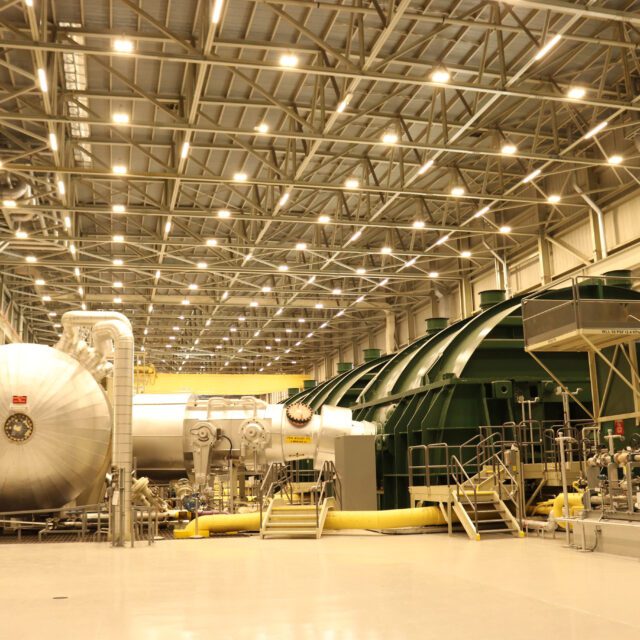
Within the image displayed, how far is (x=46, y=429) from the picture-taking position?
51.6ft

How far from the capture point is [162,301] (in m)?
38.6

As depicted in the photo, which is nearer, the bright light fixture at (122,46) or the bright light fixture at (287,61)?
the bright light fixture at (122,46)

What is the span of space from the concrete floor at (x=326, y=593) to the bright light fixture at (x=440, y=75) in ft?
35.1

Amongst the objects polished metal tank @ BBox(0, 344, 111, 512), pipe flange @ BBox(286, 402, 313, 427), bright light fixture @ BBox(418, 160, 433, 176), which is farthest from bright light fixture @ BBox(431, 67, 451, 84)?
polished metal tank @ BBox(0, 344, 111, 512)

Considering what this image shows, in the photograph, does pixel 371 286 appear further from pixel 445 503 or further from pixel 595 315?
pixel 595 315

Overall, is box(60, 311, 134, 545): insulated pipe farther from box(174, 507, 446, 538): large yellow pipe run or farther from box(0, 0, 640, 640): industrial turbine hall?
box(174, 507, 446, 538): large yellow pipe run

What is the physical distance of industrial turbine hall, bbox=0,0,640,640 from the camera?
27.7ft

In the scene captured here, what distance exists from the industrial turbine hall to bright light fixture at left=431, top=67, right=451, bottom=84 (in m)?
0.06

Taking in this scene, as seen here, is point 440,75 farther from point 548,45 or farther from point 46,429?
point 46,429

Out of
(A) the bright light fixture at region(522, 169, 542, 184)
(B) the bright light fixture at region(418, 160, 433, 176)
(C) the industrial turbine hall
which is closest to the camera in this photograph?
(C) the industrial turbine hall

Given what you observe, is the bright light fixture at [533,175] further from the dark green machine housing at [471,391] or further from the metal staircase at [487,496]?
the metal staircase at [487,496]

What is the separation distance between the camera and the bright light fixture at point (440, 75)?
1811 cm

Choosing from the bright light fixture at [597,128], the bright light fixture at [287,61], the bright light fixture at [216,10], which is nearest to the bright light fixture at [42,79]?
the bright light fixture at [216,10]

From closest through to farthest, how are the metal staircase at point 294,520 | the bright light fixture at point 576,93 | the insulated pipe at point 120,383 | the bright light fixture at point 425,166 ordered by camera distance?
the insulated pipe at point 120,383, the metal staircase at point 294,520, the bright light fixture at point 576,93, the bright light fixture at point 425,166
